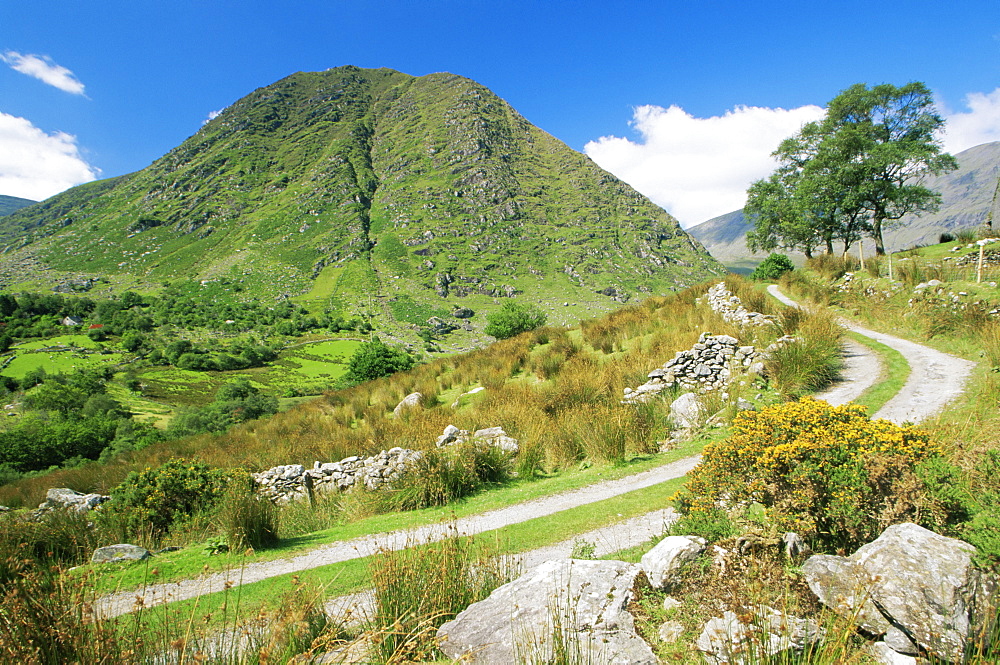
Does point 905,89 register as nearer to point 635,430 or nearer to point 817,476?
point 635,430

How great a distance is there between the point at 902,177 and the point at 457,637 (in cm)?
4337

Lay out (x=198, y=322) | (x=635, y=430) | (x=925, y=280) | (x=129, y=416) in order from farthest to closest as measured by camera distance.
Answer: (x=198, y=322), (x=129, y=416), (x=925, y=280), (x=635, y=430)

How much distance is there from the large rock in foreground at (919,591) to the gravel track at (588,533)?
92.9 inches

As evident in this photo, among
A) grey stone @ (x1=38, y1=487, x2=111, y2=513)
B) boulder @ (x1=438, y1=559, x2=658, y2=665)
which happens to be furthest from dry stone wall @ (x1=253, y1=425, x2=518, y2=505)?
boulder @ (x1=438, y1=559, x2=658, y2=665)

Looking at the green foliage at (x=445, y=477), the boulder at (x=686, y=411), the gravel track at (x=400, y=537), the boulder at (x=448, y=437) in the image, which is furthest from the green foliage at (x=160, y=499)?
the boulder at (x=686, y=411)

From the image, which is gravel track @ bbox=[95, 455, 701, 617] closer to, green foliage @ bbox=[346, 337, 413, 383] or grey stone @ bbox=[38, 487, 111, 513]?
grey stone @ bbox=[38, 487, 111, 513]

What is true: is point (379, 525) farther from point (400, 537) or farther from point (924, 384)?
point (924, 384)

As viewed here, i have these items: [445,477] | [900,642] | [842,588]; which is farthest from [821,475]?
[445,477]

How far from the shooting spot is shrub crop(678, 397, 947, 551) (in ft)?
13.9

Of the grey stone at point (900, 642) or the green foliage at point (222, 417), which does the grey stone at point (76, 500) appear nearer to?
the grey stone at point (900, 642)

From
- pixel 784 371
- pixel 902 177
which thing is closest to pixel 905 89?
pixel 902 177

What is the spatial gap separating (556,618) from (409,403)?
15.2m

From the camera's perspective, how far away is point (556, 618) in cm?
301

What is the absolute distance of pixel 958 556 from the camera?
318cm
